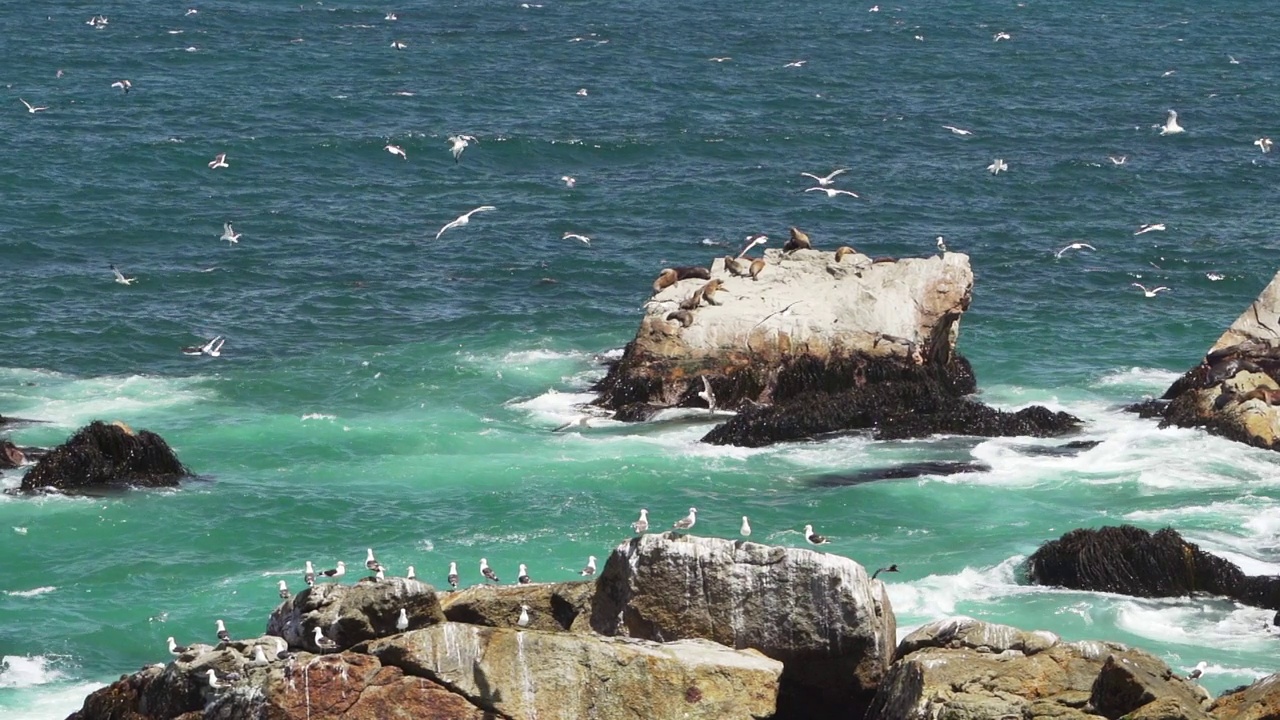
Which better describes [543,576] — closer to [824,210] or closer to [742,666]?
[742,666]

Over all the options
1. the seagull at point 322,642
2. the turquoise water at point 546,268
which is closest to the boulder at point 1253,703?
the turquoise water at point 546,268

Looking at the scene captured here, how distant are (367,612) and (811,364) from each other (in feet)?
60.2

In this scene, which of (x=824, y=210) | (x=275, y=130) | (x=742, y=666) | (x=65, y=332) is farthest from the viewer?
(x=275, y=130)

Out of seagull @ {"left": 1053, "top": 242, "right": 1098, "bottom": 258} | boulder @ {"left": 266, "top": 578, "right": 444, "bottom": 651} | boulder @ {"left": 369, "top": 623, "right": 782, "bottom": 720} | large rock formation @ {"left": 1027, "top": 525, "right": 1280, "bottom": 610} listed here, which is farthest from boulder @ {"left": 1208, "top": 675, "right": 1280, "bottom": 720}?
seagull @ {"left": 1053, "top": 242, "right": 1098, "bottom": 258}

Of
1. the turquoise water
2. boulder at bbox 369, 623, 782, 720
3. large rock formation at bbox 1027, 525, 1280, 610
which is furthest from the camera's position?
the turquoise water

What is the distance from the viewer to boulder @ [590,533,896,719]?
19.5 m

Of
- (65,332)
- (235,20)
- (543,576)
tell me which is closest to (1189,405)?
(543,576)

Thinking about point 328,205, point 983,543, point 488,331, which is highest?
point 328,205

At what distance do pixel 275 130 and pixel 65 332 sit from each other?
2276 cm

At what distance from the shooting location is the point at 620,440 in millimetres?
36219

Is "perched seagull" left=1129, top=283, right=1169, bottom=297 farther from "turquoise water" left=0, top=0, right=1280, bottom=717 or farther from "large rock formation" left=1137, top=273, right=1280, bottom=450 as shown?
"large rock formation" left=1137, top=273, right=1280, bottom=450

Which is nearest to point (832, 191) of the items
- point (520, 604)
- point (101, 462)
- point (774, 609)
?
point (101, 462)

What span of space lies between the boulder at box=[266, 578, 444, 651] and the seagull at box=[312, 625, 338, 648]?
0.06 m

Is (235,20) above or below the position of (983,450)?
above
